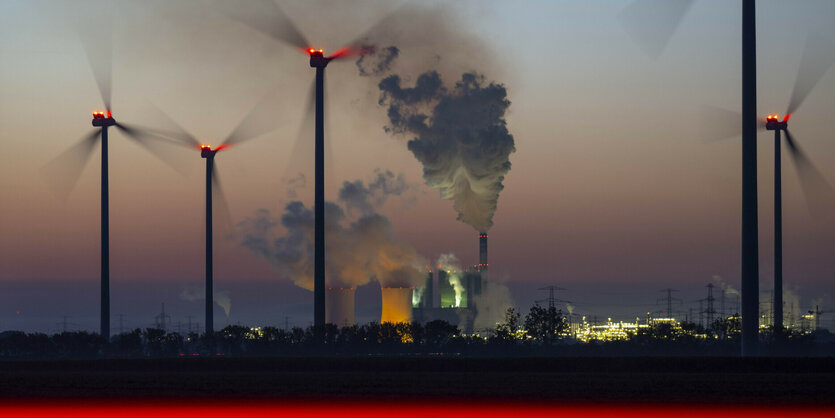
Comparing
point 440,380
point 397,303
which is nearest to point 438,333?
point 440,380

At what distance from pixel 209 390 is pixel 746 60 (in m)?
38.2

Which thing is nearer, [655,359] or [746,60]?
[655,359]

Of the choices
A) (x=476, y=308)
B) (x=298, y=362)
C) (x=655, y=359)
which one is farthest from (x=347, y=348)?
(x=476, y=308)

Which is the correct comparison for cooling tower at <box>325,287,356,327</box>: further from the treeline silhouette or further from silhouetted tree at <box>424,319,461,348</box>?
silhouetted tree at <box>424,319,461,348</box>

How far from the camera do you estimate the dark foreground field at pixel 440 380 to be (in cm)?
3909

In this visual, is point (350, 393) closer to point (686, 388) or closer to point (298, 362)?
point (686, 388)

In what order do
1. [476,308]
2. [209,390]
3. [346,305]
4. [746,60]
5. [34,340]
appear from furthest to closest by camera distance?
[476,308]
[346,305]
[34,340]
[746,60]
[209,390]

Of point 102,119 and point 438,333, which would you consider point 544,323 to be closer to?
point 438,333

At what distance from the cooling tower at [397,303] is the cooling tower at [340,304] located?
4.91 m

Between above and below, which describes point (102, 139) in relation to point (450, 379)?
above

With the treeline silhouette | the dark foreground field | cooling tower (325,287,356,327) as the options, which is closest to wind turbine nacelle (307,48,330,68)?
the treeline silhouette

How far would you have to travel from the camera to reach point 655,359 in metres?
55.1

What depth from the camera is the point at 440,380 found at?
154 ft

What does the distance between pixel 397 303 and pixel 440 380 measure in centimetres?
10320
